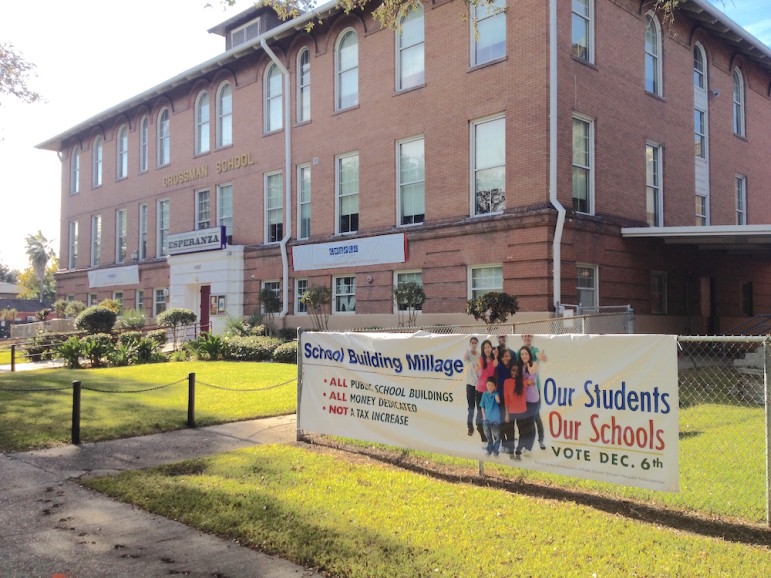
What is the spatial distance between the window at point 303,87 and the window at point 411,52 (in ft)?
15.5

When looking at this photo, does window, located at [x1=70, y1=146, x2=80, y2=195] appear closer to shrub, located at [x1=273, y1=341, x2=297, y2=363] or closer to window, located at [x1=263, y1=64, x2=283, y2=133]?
window, located at [x1=263, y1=64, x2=283, y2=133]

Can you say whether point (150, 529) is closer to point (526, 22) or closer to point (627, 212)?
point (526, 22)

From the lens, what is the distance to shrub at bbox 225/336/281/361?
69.3 feet

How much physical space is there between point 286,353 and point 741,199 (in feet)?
66.1

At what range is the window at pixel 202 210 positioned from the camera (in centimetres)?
2941

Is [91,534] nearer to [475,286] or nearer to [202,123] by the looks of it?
[475,286]

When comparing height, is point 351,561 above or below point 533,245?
below

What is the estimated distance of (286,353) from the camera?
1980 centimetres

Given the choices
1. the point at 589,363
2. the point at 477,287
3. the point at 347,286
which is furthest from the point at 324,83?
the point at 589,363

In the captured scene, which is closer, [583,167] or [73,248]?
[583,167]

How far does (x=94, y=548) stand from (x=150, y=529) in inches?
21.1

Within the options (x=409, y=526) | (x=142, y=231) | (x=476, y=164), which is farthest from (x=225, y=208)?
(x=409, y=526)

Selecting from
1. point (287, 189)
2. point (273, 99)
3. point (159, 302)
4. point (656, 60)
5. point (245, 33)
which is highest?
point (245, 33)

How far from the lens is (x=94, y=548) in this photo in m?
5.11
